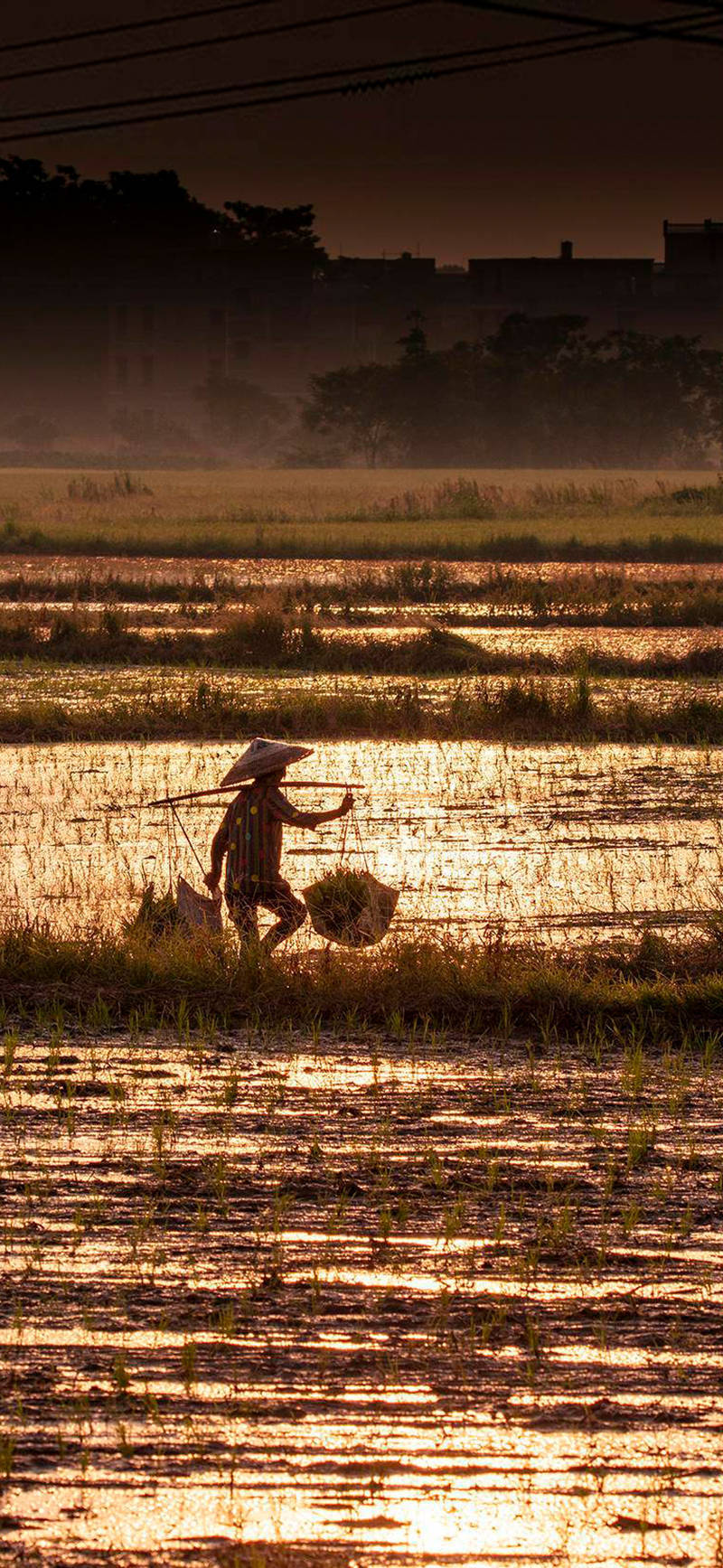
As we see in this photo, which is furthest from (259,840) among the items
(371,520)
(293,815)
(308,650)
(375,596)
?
(371,520)

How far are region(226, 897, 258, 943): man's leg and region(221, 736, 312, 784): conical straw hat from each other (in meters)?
0.55

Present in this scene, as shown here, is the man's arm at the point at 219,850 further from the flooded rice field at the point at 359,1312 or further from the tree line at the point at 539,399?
the tree line at the point at 539,399

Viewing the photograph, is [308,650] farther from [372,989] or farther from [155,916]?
[372,989]

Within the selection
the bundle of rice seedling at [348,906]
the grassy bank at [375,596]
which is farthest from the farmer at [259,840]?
the grassy bank at [375,596]

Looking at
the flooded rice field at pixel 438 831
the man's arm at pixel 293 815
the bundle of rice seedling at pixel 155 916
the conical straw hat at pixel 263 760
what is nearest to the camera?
the conical straw hat at pixel 263 760

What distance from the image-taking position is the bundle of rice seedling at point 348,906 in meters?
7.83

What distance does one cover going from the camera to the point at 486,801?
1286 cm

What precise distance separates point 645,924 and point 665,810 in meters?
3.62

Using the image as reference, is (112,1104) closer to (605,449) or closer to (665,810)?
(665,810)

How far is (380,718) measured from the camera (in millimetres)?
16453

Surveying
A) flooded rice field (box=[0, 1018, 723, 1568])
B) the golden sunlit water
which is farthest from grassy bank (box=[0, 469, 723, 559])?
flooded rice field (box=[0, 1018, 723, 1568])

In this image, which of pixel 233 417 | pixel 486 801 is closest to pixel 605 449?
pixel 233 417

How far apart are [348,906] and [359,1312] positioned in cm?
342

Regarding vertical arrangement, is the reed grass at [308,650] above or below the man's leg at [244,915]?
above
